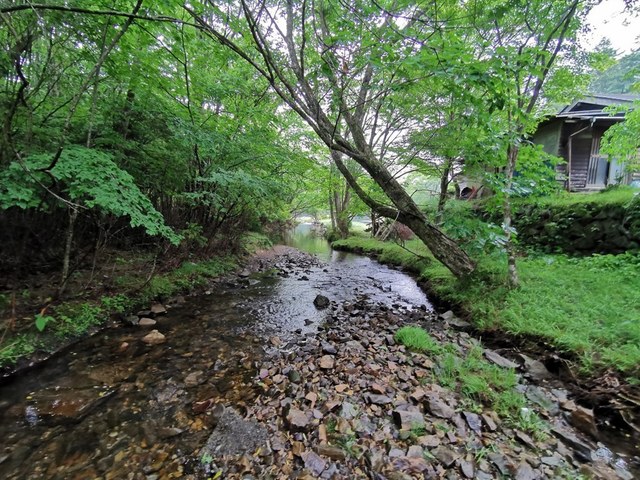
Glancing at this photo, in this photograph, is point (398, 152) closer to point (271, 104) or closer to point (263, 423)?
point (271, 104)

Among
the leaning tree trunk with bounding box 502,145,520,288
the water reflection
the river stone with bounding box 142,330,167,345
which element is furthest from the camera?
the water reflection

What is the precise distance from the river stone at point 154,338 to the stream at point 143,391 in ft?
0.24

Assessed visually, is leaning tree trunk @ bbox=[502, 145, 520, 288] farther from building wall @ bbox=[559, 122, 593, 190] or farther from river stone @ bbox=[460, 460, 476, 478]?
building wall @ bbox=[559, 122, 593, 190]

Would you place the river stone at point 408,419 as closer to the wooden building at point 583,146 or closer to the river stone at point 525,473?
the river stone at point 525,473

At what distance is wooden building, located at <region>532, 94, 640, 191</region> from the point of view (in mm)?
13352

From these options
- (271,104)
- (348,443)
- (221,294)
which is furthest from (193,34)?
(348,443)

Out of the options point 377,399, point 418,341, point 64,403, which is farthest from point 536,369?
point 64,403

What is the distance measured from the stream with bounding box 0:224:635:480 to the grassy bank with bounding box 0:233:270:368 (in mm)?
273

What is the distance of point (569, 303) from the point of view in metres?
4.70

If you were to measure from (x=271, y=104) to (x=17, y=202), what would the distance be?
25.9ft

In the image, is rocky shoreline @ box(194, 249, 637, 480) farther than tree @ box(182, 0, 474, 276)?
No

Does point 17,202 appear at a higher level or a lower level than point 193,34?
lower

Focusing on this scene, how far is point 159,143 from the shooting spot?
5.55 metres

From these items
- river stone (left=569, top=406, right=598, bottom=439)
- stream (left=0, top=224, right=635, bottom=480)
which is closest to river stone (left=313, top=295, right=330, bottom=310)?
stream (left=0, top=224, right=635, bottom=480)
